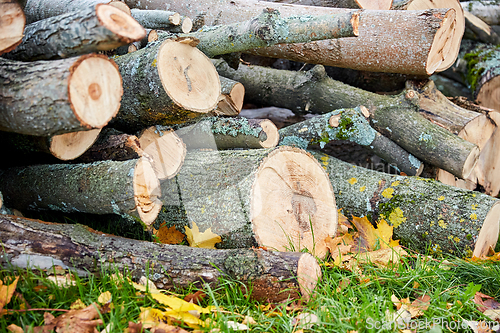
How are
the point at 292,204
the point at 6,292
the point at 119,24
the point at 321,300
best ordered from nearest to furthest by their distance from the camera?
the point at 119,24
the point at 6,292
the point at 321,300
the point at 292,204

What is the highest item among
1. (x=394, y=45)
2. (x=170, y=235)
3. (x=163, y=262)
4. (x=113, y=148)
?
(x=394, y=45)

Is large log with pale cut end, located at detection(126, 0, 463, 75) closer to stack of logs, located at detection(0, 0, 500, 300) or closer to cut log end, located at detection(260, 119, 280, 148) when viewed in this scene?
stack of logs, located at detection(0, 0, 500, 300)

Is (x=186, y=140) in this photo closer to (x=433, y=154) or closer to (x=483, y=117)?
(x=433, y=154)

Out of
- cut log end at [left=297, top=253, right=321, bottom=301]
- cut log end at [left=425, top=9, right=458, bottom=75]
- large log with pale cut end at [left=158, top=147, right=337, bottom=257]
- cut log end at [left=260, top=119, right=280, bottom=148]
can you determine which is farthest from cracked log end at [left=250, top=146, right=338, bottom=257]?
cut log end at [left=425, top=9, right=458, bottom=75]

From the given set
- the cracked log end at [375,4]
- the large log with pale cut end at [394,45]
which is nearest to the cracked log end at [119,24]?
the large log with pale cut end at [394,45]

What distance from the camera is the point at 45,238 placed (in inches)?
67.7

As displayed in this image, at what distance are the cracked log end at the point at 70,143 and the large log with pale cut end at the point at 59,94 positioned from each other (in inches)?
9.8

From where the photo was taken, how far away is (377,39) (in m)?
2.93

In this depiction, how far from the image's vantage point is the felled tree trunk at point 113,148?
2.06 meters

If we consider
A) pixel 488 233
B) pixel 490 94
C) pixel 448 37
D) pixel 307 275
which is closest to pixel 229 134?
pixel 307 275

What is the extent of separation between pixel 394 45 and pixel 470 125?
102 centimetres

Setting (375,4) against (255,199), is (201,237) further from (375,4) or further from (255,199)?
(375,4)

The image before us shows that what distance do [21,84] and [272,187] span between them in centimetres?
133

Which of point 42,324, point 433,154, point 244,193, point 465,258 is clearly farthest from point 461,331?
point 42,324
